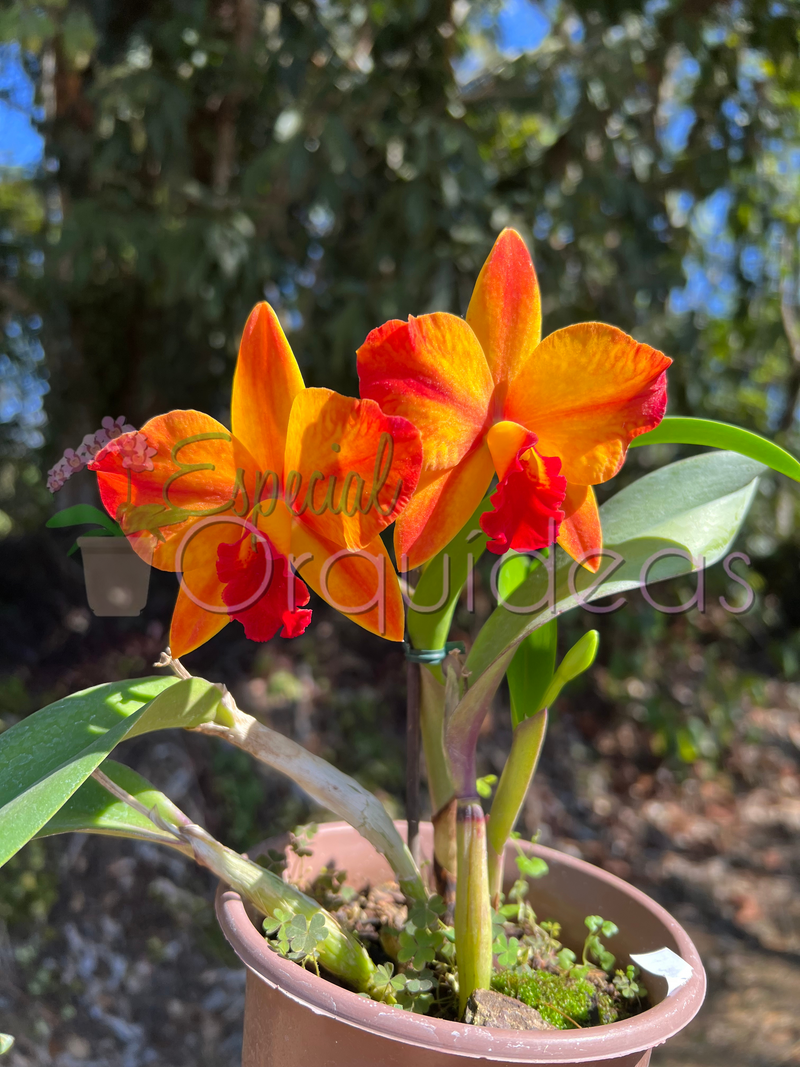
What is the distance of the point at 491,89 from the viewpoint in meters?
2.08

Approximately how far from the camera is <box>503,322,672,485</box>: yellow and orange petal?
53cm

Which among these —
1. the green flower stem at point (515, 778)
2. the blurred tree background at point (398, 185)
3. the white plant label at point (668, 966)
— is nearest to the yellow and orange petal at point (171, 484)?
the green flower stem at point (515, 778)

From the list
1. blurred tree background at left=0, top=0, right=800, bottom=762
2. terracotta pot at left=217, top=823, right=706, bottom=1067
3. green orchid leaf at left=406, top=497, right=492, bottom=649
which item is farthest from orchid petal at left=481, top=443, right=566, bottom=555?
blurred tree background at left=0, top=0, right=800, bottom=762

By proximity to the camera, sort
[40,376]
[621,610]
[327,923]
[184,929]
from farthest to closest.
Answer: [40,376] < [621,610] < [184,929] < [327,923]

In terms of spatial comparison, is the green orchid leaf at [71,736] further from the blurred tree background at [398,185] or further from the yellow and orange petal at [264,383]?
the blurred tree background at [398,185]

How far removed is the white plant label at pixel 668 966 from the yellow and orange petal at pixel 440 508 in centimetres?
38

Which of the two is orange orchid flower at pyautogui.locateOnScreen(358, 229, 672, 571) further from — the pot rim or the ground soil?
the ground soil

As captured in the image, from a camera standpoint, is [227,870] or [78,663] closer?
[227,870]

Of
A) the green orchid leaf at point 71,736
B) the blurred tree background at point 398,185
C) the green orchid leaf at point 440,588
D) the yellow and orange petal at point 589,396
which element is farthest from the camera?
the blurred tree background at point 398,185

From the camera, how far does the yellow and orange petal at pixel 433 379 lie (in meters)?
0.50

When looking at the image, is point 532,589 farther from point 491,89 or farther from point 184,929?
point 491,89

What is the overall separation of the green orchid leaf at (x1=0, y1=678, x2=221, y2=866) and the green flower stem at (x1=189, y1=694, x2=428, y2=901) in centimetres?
4

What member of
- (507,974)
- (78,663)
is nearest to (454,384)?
(507,974)

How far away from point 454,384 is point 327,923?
0.42m
